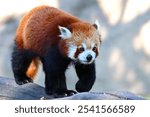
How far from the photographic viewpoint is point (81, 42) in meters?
6.41

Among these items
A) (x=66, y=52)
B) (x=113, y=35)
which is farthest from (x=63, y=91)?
(x=113, y=35)

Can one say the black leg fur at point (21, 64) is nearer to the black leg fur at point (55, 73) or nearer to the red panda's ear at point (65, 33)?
the black leg fur at point (55, 73)

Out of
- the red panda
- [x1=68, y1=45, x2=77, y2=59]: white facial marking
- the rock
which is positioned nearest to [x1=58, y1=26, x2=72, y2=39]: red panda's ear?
the red panda

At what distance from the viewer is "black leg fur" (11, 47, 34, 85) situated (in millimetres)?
7172

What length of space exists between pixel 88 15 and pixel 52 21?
168 inches

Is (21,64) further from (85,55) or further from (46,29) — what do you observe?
(85,55)

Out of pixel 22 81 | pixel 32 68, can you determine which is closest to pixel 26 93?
pixel 22 81

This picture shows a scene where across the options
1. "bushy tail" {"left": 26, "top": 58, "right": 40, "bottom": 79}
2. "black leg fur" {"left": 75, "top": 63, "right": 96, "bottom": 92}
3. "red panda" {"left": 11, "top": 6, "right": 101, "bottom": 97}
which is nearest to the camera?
"red panda" {"left": 11, "top": 6, "right": 101, "bottom": 97}

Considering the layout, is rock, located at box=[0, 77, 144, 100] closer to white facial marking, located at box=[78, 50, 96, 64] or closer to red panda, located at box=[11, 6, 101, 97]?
red panda, located at box=[11, 6, 101, 97]

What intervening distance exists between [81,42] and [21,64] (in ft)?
3.63

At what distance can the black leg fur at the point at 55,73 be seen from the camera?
6.57 metres

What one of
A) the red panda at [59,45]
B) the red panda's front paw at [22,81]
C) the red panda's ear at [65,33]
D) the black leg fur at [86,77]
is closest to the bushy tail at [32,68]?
the red panda's front paw at [22,81]

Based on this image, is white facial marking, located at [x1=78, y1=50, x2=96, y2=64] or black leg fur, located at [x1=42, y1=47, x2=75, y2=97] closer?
white facial marking, located at [x1=78, y1=50, x2=96, y2=64]

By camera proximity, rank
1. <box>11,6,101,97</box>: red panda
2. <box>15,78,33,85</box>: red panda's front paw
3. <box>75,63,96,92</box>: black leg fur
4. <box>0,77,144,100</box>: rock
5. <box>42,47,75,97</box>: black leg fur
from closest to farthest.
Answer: <box>0,77,144,100</box>: rock
<box>11,6,101,97</box>: red panda
<box>42,47,75,97</box>: black leg fur
<box>75,63,96,92</box>: black leg fur
<box>15,78,33,85</box>: red panda's front paw
